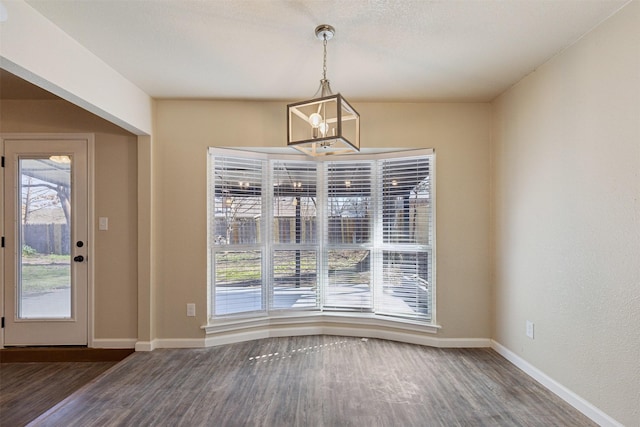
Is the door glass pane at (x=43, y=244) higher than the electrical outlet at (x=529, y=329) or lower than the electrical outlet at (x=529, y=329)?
higher

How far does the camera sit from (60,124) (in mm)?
3156

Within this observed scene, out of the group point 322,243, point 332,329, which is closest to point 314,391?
point 332,329

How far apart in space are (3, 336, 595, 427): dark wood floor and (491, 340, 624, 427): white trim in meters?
0.05

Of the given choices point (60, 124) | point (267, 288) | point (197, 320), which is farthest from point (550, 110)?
point (60, 124)

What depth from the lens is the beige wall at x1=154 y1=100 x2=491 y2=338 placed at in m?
3.19

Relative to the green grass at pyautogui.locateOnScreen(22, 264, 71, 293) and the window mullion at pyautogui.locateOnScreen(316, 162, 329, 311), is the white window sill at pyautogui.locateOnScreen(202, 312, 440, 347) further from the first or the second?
the green grass at pyautogui.locateOnScreen(22, 264, 71, 293)

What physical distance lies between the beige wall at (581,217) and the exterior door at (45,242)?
13.7 feet

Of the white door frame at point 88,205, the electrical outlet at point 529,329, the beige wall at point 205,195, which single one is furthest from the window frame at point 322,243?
the white door frame at point 88,205

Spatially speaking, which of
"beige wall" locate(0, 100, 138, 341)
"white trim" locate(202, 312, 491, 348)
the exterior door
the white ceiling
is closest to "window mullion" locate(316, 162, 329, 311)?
"white trim" locate(202, 312, 491, 348)

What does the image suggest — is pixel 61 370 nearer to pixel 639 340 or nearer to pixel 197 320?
pixel 197 320

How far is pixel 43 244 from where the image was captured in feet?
10.3

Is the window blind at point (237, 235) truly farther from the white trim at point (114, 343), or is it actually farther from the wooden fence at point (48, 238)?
the wooden fence at point (48, 238)

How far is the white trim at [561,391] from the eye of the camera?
1943 mm

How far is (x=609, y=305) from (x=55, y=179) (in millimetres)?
4720
